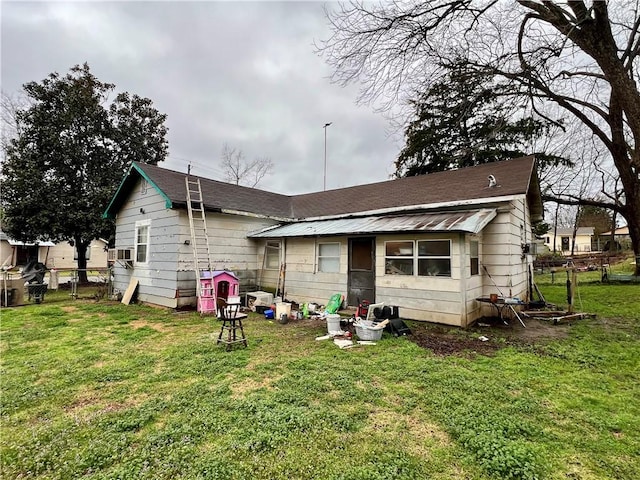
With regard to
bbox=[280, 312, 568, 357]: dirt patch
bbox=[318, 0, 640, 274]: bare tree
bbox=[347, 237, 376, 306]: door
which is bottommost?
bbox=[280, 312, 568, 357]: dirt patch

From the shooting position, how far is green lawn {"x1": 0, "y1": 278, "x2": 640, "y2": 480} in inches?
92.5

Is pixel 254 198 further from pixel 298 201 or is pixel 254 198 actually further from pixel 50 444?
pixel 50 444

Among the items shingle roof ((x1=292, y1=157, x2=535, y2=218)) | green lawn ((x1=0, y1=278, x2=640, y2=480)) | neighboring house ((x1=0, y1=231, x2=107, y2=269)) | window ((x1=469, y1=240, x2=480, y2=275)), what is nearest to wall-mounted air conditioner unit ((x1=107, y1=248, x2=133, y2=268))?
green lawn ((x1=0, y1=278, x2=640, y2=480))

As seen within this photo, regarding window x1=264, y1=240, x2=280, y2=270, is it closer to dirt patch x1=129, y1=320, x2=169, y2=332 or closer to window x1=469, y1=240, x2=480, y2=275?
dirt patch x1=129, y1=320, x2=169, y2=332

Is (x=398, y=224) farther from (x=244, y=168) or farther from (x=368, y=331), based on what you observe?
(x=244, y=168)

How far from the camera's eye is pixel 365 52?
7.49 metres

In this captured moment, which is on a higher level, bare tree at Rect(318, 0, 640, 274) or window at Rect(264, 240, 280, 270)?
bare tree at Rect(318, 0, 640, 274)

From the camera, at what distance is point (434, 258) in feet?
23.7

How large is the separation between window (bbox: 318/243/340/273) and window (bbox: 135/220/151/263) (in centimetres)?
591

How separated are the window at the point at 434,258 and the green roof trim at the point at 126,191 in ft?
23.1

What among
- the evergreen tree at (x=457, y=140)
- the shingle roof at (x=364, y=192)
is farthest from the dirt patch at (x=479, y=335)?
the evergreen tree at (x=457, y=140)

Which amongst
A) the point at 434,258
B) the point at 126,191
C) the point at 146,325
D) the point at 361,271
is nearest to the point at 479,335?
the point at 434,258

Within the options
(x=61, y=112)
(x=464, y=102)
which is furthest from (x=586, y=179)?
(x=61, y=112)

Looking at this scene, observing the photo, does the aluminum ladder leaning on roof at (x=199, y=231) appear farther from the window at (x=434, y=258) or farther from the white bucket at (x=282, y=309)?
the window at (x=434, y=258)
